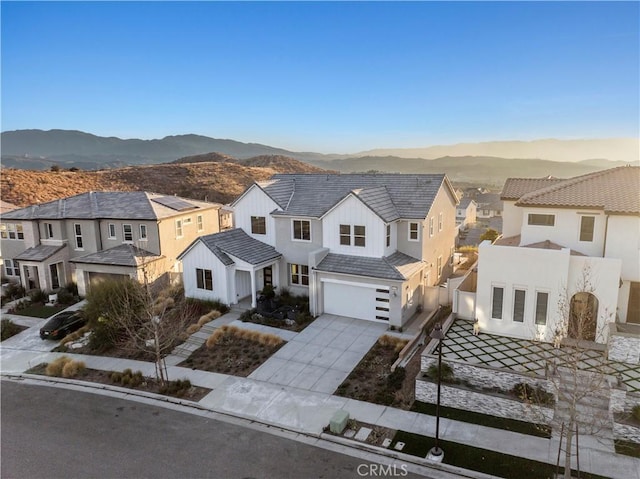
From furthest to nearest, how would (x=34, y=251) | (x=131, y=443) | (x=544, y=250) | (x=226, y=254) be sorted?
(x=34, y=251), (x=226, y=254), (x=544, y=250), (x=131, y=443)

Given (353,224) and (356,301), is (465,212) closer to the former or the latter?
(353,224)

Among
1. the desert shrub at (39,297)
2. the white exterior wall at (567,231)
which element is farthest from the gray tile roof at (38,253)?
the white exterior wall at (567,231)

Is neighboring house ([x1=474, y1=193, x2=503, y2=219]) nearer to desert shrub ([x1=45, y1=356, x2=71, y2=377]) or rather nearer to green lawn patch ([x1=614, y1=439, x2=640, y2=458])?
green lawn patch ([x1=614, y1=439, x2=640, y2=458])

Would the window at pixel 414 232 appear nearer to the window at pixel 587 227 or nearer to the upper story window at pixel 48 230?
the window at pixel 587 227

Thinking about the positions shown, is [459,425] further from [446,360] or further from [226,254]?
[226,254]

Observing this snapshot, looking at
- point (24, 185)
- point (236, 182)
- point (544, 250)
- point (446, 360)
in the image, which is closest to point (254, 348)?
point (446, 360)

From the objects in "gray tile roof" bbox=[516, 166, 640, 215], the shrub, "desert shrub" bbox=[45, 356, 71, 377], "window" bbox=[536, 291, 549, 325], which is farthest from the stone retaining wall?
"desert shrub" bbox=[45, 356, 71, 377]

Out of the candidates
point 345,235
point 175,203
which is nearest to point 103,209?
point 175,203
